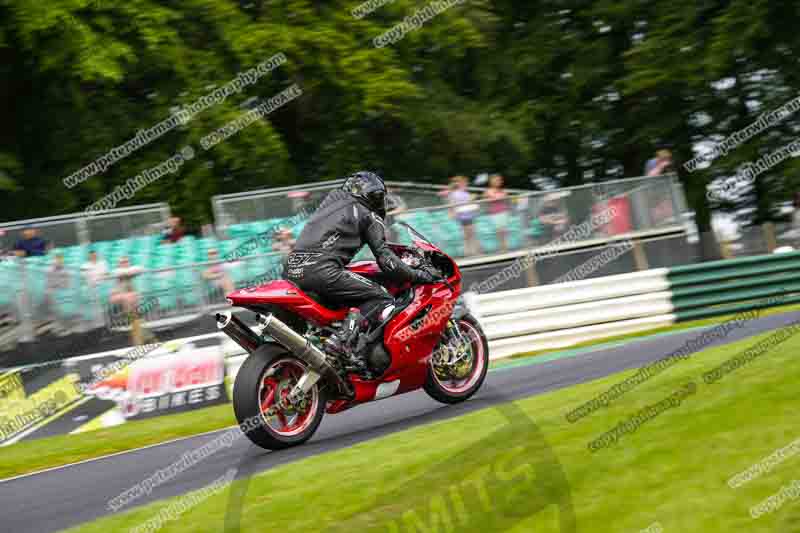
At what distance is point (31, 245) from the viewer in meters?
13.5

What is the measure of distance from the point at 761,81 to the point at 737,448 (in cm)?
2180

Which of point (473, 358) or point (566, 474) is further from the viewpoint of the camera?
point (473, 358)

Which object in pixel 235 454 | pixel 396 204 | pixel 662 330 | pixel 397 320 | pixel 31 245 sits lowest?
pixel 662 330

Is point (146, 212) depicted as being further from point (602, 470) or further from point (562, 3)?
point (562, 3)

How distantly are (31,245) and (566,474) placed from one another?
1012 centimetres

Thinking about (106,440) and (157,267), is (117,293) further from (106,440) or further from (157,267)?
(106,440)

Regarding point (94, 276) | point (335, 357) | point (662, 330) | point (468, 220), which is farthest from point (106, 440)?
point (662, 330)

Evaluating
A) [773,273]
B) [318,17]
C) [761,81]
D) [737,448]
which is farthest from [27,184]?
[737,448]

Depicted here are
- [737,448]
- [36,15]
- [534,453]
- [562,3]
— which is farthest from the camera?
[562,3]

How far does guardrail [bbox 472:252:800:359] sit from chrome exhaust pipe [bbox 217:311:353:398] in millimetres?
6298

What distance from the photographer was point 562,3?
26.7m

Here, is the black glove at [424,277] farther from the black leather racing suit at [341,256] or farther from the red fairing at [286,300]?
the red fairing at [286,300]

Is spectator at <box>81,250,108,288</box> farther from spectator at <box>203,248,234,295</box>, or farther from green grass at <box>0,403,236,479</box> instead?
green grass at <box>0,403,236,479</box>

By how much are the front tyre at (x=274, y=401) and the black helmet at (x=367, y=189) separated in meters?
1.33
